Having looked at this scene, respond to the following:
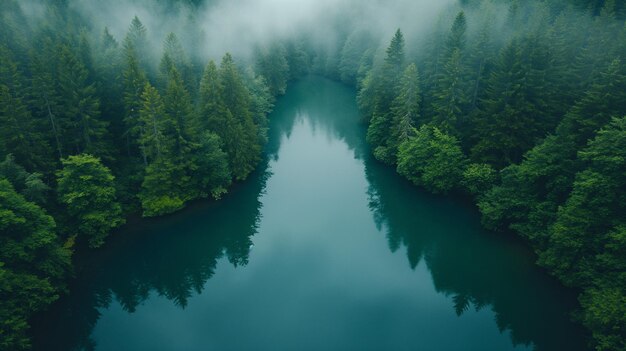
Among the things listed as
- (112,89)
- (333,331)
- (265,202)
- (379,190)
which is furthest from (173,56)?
(333,331)

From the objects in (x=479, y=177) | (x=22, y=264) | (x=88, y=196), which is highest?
(x=479, y=177)

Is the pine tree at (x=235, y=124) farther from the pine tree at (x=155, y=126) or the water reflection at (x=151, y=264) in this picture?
the pine tree at (x=155, y=126)

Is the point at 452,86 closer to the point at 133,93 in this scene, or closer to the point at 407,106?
the point at 407,106

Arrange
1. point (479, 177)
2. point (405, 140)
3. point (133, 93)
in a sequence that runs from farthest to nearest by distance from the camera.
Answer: point (405, 140) → point (133, 93) → point (479, 177)

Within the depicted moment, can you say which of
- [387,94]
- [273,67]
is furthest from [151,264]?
[273,67]

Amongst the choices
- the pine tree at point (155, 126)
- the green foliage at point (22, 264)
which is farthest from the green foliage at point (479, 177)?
the green foliage at point (22, 264)

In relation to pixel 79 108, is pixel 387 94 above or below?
above

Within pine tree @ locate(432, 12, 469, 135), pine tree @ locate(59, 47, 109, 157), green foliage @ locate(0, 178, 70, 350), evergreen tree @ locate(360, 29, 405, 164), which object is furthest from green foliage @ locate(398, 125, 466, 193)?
green foliage @ locate(0, 178, 70, 350)
